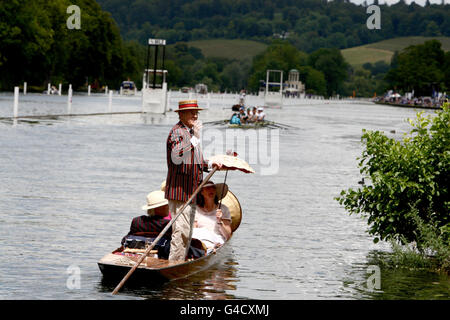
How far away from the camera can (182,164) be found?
11047mm

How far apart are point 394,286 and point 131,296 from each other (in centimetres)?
381

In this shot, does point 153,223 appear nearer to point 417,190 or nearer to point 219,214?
point 219,214

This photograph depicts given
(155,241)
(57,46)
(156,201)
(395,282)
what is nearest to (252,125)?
(156,201)

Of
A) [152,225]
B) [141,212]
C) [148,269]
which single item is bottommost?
[141,212]

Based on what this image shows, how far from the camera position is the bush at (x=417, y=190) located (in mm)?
12633

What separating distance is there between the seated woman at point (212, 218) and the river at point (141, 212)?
436 millimetres

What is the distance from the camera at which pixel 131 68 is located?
141625 millimetres

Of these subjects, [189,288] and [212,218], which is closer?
[189,288]

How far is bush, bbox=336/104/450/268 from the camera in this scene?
12.6 metres

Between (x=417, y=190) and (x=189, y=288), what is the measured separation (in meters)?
3.93

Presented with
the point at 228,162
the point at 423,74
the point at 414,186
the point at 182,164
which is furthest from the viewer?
the point at 423,74

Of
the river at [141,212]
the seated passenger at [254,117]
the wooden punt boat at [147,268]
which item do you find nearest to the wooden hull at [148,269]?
the wooden punt boat at [147,268]

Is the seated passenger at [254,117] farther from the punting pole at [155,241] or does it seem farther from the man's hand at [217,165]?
the punting pole at [155,241]
